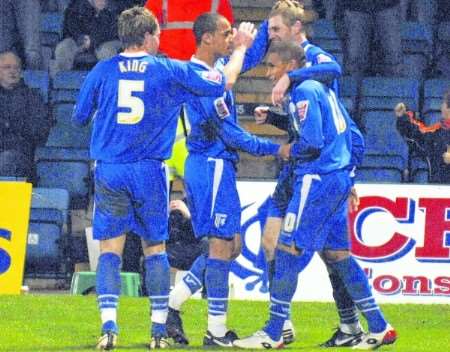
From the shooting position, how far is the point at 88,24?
808 inches

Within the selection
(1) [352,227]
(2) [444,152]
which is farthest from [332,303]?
(2) [444,152]

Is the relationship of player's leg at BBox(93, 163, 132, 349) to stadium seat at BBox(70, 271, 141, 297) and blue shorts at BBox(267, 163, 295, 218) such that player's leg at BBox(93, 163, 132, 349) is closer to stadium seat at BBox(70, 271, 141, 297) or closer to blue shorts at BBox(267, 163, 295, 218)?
blue shorts at BBox(267, 163, 295, 218)

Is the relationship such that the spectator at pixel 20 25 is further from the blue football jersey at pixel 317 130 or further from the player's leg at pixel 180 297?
the blue football jersey at pixel 317 130

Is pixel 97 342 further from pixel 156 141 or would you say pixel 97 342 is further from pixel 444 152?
pixel 444 152

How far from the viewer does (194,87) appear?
1198cm

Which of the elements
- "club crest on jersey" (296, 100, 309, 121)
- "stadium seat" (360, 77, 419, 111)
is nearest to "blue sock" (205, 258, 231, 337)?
"club crest on jersey" (296, 100, 309, 121)

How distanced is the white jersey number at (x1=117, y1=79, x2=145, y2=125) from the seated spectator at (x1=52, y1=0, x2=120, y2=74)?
853cm

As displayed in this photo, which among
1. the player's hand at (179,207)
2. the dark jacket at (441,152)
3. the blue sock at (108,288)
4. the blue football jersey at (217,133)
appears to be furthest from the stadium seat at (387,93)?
the blue sock at (108,288)

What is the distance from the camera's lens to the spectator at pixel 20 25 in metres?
20.7

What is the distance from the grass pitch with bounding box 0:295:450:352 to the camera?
1254cm

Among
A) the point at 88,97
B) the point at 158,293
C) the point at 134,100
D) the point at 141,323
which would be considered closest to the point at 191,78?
the point at 134,100

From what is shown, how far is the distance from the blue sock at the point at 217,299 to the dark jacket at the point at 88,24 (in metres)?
8.53

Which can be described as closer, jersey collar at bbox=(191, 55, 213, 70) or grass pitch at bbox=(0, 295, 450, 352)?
jersey collar at bbox=(191, 55, 213, 70)

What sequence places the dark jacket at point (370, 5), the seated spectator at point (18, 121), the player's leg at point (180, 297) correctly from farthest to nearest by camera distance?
the dark jacket at point (370, 5) < the seated spectator at point (18, 121) < the player's leg at point (180, 297)
